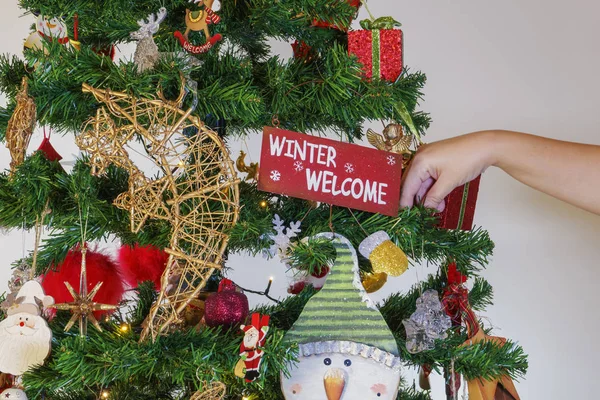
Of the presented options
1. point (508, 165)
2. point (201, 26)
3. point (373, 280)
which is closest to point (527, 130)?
point (508, 165)

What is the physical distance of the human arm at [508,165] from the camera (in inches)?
34.8

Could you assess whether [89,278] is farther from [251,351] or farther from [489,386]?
[489,386]

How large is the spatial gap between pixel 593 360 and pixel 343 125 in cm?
95

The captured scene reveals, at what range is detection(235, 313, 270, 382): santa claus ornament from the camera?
0.70 meters

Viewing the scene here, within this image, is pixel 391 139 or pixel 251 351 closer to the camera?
pixel 251 351

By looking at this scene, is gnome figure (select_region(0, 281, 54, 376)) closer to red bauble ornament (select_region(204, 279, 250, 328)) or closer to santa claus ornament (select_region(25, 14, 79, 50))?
red bauble ornament (select_region(204, 279, 250, 328))

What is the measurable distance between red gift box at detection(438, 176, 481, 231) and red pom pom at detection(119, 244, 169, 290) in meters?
0.44

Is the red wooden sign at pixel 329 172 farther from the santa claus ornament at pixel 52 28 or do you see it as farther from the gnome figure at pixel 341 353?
the santa claus ornament at pixel 52 28

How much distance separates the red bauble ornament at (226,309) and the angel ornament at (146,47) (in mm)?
268

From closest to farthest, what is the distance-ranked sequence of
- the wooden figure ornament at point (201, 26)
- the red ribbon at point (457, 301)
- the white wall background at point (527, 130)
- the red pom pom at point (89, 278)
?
the wooden figure ornament at point (201, 26) < the red ribbon at point (457, 301) < the red pom pom at point (89, 278) < the white wall background at point (527, 130)

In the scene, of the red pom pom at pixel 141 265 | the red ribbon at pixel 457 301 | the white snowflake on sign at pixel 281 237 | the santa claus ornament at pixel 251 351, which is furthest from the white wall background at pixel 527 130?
the santa claus ornament at pixel 251 351

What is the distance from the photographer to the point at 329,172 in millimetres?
792

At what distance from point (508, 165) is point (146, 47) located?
525 mm

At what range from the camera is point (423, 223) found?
0.85m
